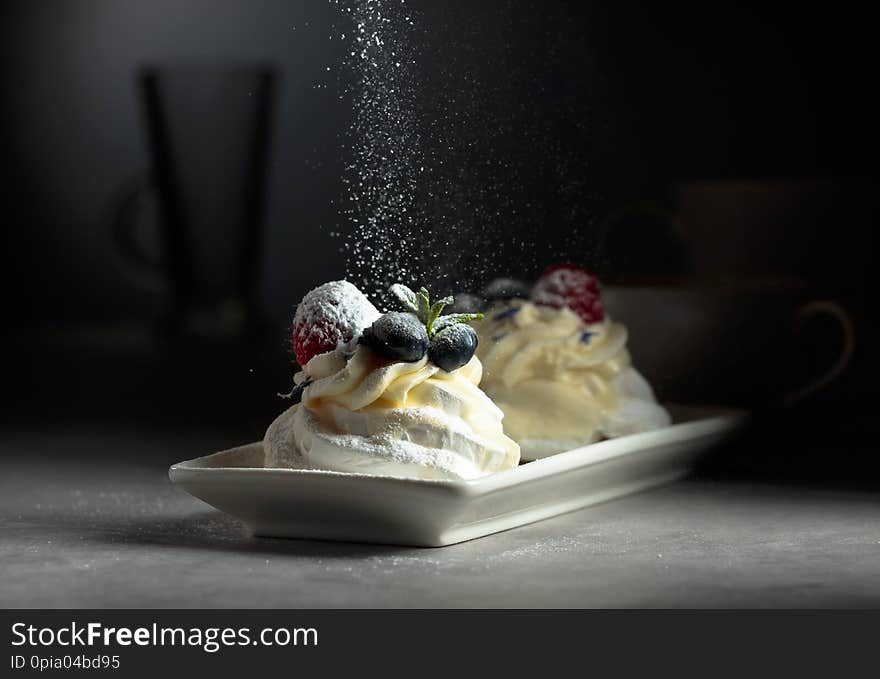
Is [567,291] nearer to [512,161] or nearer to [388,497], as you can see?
[512,161]

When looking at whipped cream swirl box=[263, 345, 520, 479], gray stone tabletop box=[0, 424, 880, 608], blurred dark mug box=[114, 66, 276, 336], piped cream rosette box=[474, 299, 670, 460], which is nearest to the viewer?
gray stone tabletop box=[0, 424, 880, 608]

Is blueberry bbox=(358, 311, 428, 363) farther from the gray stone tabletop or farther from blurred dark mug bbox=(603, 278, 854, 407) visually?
blurred dark mug bbox=(603, 278, 854, 407)

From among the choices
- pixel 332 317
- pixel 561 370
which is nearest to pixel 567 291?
pixel 561 370

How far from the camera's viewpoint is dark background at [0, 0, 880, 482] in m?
1.24

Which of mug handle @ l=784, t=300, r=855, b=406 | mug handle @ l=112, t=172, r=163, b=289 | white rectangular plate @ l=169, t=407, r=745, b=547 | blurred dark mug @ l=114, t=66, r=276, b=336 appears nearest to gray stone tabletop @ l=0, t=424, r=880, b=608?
white rectangular plate @ l=169, t=407, r=745, b=547

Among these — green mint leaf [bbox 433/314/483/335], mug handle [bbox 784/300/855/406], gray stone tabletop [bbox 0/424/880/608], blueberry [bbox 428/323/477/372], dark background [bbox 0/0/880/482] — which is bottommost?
gray stone tabletop [bbox 0/424/880/608]

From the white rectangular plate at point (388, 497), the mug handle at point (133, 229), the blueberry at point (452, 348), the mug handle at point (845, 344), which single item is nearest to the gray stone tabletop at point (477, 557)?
the white rectangular plate at point (388, 497)

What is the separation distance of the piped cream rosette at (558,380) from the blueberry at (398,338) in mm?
153

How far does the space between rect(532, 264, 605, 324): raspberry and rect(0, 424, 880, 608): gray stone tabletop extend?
18 centimetres

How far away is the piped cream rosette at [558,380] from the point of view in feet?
3.98

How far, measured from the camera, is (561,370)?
1.26 meters

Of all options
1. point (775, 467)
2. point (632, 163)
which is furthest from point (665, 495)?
point (632, 163)

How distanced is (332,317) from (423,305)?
0.06 meters

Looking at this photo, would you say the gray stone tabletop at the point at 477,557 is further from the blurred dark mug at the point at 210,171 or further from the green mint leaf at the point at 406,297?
the blurred dark mug at the point at 210,171
